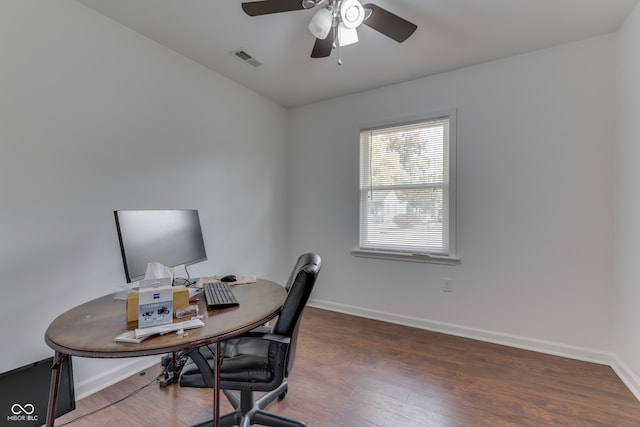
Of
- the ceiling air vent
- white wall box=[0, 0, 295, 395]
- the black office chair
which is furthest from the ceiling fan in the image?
the black office chair

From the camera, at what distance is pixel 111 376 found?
1.95 meters

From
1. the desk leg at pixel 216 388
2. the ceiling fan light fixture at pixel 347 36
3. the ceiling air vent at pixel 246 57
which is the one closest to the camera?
the desk leg at pixel 216 388

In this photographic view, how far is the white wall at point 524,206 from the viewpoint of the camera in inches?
88.7

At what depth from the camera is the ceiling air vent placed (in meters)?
2.41

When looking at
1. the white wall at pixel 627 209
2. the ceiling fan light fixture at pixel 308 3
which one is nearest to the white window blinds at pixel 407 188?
the white wall at pixel 627 209

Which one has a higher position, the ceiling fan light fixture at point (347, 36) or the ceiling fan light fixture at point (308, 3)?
the ceiling fan light fixture at point (347, 36)

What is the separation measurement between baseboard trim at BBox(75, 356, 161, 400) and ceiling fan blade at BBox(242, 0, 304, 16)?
245cm

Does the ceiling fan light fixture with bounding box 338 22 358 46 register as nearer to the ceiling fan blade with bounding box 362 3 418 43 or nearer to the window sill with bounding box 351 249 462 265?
the ceiling fan blade with bounding box 362 3 418 43

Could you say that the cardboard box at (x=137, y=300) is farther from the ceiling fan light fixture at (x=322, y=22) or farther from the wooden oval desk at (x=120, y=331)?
the ceiling fan light fixture at (x=322, y=22)

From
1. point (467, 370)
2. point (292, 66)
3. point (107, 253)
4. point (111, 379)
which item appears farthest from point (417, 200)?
point (111, 379)

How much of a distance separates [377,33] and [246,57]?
113 centimetres

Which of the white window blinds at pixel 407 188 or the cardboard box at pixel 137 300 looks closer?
the cardboard box at pixel 137 300

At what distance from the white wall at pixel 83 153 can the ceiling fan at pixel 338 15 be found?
44.5 inches

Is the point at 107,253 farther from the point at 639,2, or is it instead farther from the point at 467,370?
the point at 639,2
